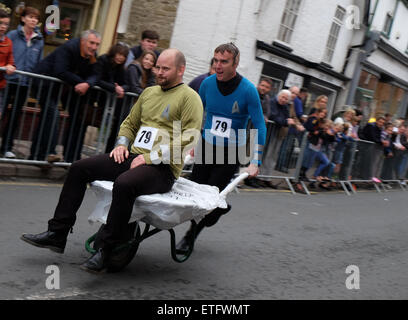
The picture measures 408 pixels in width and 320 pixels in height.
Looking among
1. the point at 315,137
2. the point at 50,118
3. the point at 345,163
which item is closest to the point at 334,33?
the point at 345,163

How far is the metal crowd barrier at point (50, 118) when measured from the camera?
7.50 meters

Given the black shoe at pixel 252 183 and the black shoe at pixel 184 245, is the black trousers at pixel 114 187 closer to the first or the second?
the black shoe at pixel 184 245

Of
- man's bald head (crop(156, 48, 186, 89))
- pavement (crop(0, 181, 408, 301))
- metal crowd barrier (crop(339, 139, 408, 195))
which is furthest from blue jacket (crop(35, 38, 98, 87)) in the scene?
metal crowd barrier (crop(339, 139, 408, 195))

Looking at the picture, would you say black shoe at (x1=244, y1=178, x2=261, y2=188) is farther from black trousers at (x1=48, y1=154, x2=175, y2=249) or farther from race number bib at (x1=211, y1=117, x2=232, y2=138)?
black trousers at (x1=48, y1=154, x2=175, y2=249)

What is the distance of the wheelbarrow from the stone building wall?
1192 centimetres

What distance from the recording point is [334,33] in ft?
68.2

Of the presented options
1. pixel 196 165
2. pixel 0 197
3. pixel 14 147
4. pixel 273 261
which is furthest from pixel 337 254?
pixel 14 147

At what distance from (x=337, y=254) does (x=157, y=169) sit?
118 inches

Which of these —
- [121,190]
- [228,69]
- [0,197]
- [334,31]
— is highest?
[334,31]

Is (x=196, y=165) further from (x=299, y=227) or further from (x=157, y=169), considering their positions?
(x=299, y=227)

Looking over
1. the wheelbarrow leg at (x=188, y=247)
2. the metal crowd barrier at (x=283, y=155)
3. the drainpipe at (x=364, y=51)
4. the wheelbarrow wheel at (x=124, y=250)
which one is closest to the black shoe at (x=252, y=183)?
the metal crowd barrier at (x=283, y=155)

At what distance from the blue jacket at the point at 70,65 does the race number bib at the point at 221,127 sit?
2.90 metres

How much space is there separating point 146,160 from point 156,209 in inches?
19.1

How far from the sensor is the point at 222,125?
5539 millimetres
